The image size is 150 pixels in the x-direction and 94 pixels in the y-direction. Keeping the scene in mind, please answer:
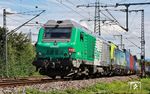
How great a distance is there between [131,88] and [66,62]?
4245 mm

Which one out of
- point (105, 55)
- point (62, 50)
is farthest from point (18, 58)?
point (62, 50)

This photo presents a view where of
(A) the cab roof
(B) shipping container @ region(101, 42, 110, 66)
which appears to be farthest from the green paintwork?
(B) shipping container @ region(101, 42, 110, 66)

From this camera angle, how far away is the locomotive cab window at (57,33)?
89.8 ft

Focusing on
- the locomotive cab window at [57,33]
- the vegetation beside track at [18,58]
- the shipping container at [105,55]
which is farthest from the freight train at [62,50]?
the vegetation beside track at [18,58]

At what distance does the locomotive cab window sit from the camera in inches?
1078

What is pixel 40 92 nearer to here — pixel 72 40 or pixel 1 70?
pixel 72 40

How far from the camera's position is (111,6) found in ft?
118

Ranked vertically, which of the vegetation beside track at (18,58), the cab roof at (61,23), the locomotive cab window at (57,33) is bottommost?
the vegetation beside track at (18,58)

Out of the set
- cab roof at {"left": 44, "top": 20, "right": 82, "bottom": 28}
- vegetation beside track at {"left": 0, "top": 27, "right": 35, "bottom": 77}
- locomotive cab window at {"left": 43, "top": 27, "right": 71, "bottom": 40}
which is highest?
cab roof at {"left": 44, "top": 20, "right": 82, "bottom": 28}

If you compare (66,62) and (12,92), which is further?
(66,62)

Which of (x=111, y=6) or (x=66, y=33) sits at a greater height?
(x=111, y=6)

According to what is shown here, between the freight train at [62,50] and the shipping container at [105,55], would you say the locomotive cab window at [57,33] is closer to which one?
the freight train at [62,50]

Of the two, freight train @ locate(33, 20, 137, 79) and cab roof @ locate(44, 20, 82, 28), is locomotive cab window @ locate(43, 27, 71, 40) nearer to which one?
freight train @ locate(33, 20, 137, 79)

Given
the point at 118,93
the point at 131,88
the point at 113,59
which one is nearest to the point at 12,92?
the point at 118,93
